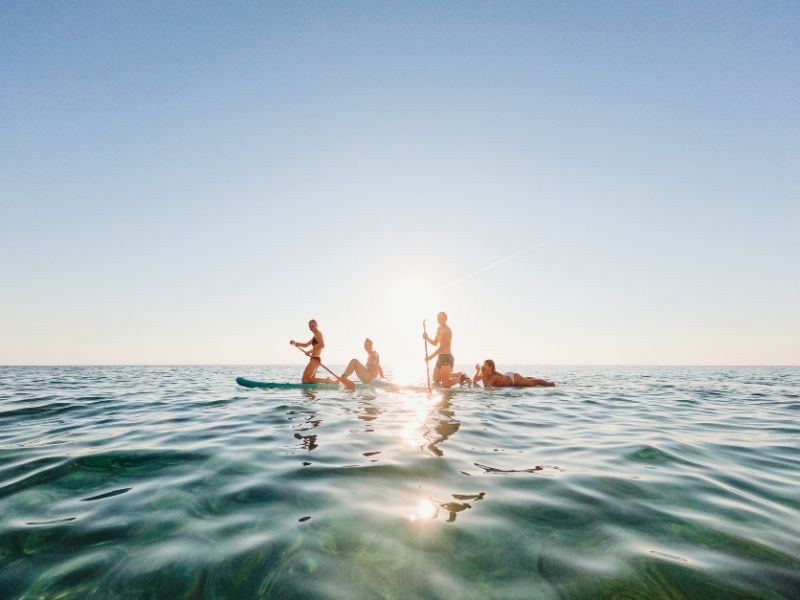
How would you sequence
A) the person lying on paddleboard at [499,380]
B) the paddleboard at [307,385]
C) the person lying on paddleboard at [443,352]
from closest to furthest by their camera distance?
the paddleboard at [307,385]
the person lying on paddleboard at [443,352]
the person lying on paddleboard at [499,380]

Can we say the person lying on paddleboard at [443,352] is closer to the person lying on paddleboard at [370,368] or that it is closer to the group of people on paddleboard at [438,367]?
the group of people on paddleboard at [438,367]

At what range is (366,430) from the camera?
7266 mm

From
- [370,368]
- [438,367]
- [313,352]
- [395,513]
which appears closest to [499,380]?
[438,367]

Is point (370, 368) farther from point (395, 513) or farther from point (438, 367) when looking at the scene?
point (395, 513)

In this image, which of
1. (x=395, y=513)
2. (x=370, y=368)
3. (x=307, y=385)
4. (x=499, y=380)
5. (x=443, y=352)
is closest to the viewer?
(x=395, y=513)

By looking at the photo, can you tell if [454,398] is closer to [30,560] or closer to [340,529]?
[340,529]

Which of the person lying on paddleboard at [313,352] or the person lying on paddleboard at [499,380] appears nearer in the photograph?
the person lying on paddleboard at [313,352]

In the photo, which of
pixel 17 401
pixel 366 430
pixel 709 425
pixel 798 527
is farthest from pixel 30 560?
pixel 17 401

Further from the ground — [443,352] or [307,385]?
[443,352]

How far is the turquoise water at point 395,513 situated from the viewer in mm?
2498

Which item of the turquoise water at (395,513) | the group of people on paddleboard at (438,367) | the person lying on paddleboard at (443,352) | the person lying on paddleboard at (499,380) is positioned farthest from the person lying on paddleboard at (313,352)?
the turquoise water at (395,513)

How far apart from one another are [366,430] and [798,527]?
223 inches

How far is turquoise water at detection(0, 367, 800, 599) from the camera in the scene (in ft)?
8.20

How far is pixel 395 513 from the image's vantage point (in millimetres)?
3451
